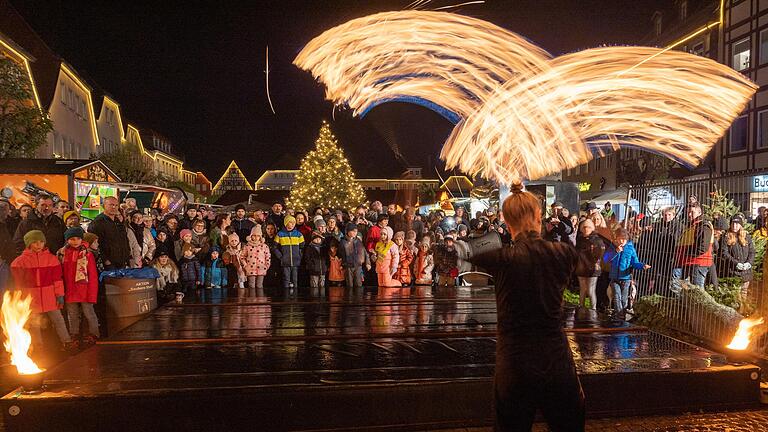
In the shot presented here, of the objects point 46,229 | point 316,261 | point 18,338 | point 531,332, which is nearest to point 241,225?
point 316,261

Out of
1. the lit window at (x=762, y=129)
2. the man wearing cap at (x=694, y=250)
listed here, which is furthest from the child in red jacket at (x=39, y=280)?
the lit window at (x=762, y=129)

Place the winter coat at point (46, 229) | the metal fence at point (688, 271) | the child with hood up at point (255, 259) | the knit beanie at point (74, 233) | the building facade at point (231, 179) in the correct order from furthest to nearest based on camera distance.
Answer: the building facade at point (231, 179) → the child with hood up at point (255, 259) → the winter coat at point (46, 229) → the knit beanie at point (74, 233) → the metal fence at point (688, 271)

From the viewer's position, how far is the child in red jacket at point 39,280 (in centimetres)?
771

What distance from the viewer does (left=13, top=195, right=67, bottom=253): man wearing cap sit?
380 inches

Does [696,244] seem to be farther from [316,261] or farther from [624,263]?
[316,261]

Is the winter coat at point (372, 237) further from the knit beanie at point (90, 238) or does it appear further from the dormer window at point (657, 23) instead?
the dormer window at point (657, 23)

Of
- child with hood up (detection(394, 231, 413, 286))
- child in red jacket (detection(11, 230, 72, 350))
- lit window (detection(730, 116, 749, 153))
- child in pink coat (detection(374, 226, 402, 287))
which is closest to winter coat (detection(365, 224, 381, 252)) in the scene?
child in pink coat (detection(374, 226, 402, 287))

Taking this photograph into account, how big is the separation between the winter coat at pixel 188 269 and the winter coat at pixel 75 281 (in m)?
2.67

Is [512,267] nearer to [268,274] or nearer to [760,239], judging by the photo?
[268,274]

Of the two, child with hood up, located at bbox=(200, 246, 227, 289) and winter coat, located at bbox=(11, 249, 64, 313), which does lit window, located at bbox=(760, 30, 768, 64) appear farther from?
winter coat, located at bbox=(11, 249, 64, 313)

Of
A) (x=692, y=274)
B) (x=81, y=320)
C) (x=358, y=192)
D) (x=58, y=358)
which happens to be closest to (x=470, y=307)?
(x=692, y=274)

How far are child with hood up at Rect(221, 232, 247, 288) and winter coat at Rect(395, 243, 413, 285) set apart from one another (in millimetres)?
3471

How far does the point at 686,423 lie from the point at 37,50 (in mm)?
38143

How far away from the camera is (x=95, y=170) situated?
17.1 m
